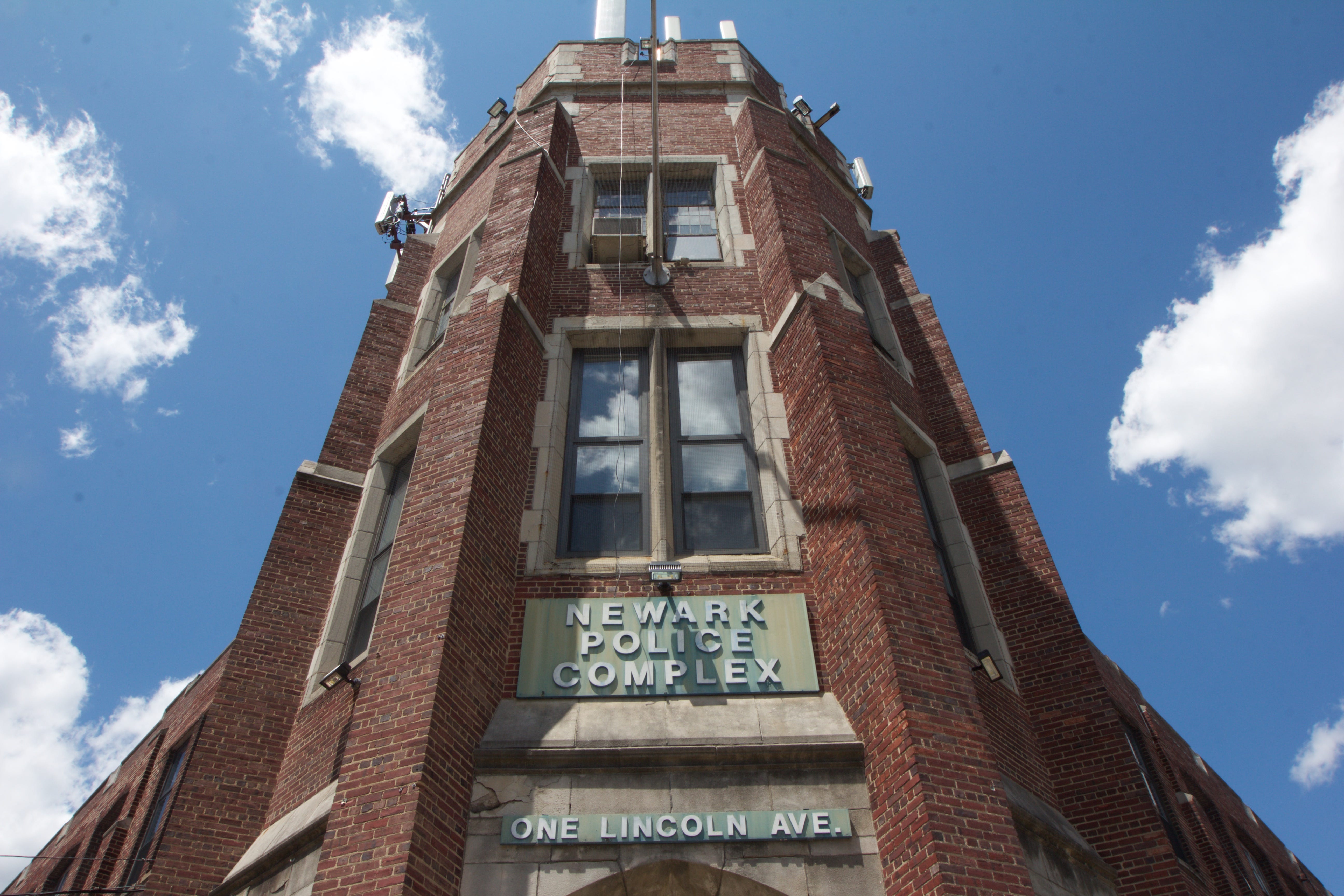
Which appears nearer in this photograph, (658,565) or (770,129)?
(658,565)

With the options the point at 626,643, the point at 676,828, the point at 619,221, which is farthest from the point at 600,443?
the point at 676,828

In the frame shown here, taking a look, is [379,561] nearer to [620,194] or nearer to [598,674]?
[598,674]

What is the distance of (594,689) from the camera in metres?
7.60

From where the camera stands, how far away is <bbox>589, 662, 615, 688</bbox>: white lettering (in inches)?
300

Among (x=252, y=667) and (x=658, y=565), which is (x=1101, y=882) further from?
(x=252, y=667)

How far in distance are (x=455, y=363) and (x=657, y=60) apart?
30.1ft

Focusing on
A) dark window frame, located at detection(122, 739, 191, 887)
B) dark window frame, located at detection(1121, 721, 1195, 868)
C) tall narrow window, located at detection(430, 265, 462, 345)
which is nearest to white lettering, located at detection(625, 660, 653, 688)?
dark window frame, located at detection(122, 739, 191, 887)

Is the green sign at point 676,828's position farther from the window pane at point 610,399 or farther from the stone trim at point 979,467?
the stone trim at point 979,467

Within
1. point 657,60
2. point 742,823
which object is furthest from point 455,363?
point 657,60

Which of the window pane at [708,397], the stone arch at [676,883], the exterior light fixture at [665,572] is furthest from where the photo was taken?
the window pane at [708,397]

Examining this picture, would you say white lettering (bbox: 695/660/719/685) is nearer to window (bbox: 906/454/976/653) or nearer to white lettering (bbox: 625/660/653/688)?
white lettering (bbox: 625/660/653/688)

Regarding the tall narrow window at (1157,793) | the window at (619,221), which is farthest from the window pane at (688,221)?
the tall narrow window at (1157,793)

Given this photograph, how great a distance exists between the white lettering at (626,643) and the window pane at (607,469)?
6.25 feet

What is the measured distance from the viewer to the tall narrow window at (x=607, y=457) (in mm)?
9117
